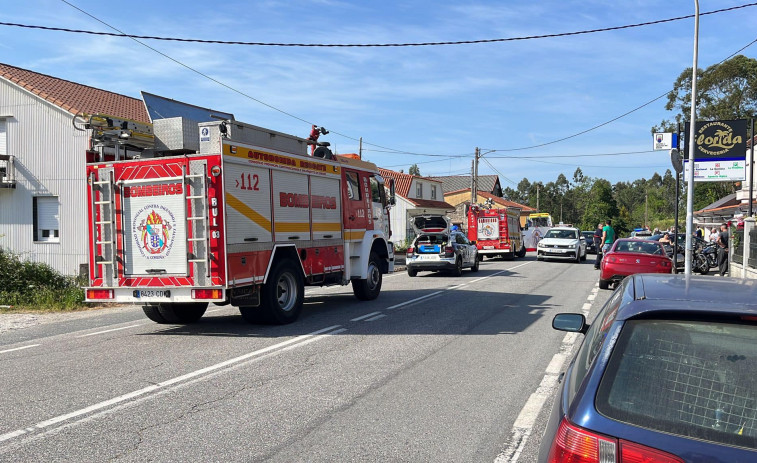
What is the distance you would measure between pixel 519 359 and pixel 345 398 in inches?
104

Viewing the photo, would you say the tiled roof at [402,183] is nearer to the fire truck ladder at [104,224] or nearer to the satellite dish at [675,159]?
the satellite dish at [675,159]

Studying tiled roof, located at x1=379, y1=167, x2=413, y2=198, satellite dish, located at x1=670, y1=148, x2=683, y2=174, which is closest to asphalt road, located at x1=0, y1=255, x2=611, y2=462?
satellite dish, located at x1=670, y1=148, x2=683, y2=174

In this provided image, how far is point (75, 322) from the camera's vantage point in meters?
11.1

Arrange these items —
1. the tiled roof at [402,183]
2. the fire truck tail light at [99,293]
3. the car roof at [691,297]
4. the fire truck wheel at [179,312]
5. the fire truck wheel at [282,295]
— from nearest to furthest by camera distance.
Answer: the car roof at [691,297] → the fire truck tail light at [99,293] → the fire truck wheel at [282,295] → the fire truck wheel at [179,312] → the tiled roof at [402,183]

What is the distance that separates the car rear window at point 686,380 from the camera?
2186mm

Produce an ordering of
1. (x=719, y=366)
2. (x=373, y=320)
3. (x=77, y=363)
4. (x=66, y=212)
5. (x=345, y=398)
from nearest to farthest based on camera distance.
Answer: (x=719, y=366) < (x=345, y=398) < (x=77, y=363) < (x=373, y=320) < (x=66, y=212)

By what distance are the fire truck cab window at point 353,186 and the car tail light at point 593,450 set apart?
416 inches

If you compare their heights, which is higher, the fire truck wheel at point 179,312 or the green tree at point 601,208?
the green tree at point 601,208

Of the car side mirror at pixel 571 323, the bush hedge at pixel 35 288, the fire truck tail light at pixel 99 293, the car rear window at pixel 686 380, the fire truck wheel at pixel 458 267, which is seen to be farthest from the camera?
the fire truck wheel at pixel 458 267

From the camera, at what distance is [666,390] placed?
231 cm

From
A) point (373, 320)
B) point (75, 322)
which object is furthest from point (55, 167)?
point (373, 320)

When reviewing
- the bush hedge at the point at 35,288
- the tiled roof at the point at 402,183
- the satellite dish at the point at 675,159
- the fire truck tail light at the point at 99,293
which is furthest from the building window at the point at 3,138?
the tiled roof at the point at 402,183

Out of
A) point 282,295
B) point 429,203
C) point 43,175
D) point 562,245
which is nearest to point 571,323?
point 282,295

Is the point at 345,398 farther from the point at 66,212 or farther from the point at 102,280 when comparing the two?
the point at 66,212
